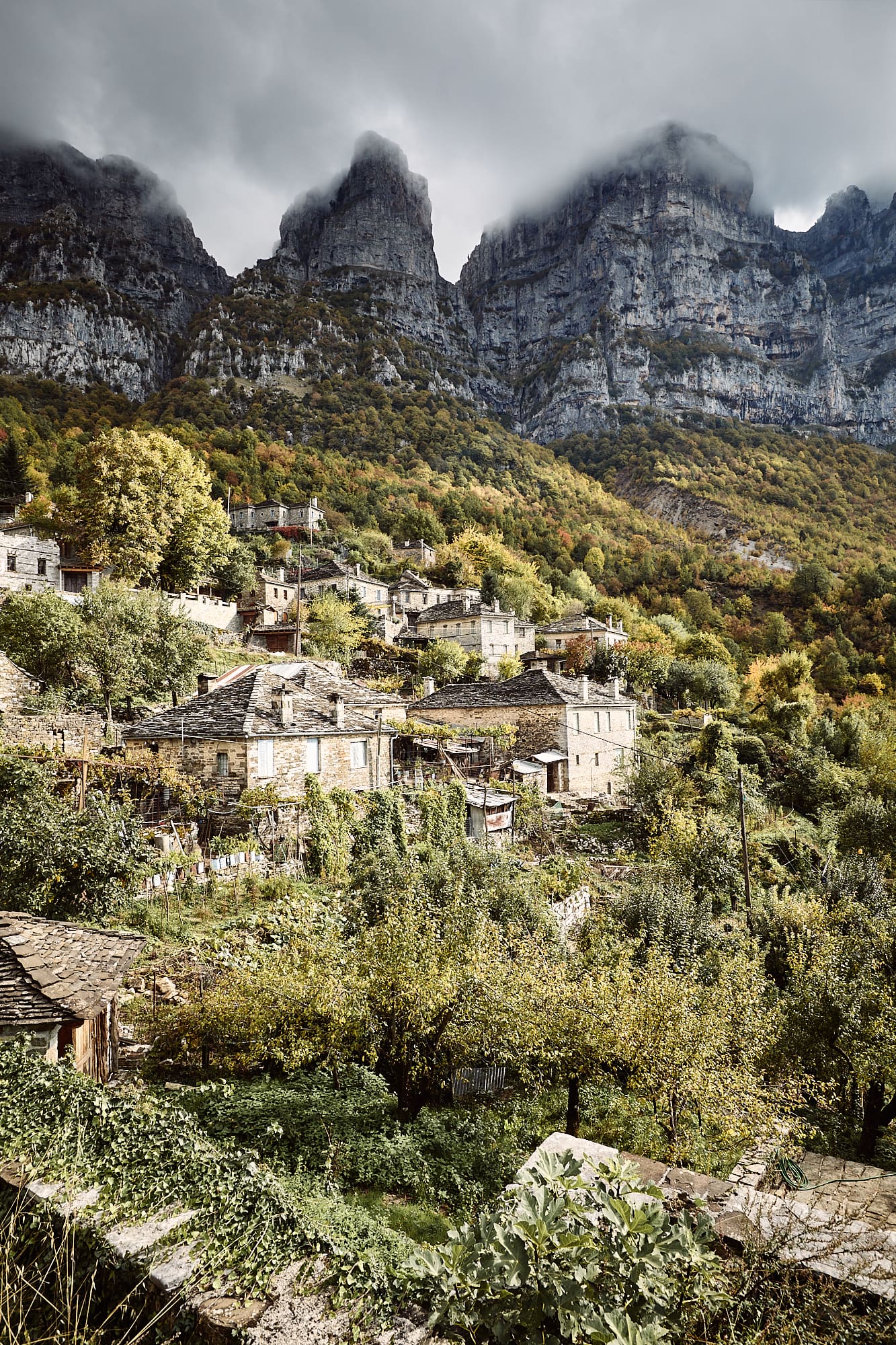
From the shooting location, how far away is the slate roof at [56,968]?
6309 mm

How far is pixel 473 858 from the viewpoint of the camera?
53.2ft

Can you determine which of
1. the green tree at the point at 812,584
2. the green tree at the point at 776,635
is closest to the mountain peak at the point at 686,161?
the green tree at the point at 812,584

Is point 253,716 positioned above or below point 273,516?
below

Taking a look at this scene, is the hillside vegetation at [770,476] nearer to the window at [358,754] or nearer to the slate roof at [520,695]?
the slate roof at [520,695]

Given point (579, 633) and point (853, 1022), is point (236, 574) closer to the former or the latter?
point (579, 633)

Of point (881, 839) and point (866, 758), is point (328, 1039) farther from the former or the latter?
point (866, 758)

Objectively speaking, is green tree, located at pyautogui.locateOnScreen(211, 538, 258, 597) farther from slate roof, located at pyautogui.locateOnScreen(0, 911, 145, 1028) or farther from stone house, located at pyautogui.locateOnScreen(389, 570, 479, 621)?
slate roof, located at pyautogui.locateOnScreen(0, 911, 145, 1028)

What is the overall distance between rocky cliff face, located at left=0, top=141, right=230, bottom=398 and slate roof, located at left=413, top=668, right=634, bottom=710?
101 meters

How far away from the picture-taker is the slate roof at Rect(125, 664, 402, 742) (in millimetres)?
19453

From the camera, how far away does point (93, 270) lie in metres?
118

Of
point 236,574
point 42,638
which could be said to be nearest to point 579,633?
point 236,574

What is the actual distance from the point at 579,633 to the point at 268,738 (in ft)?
127

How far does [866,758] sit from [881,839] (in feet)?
46.0

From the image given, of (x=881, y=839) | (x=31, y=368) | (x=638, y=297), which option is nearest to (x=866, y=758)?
(x=881, y=839)
